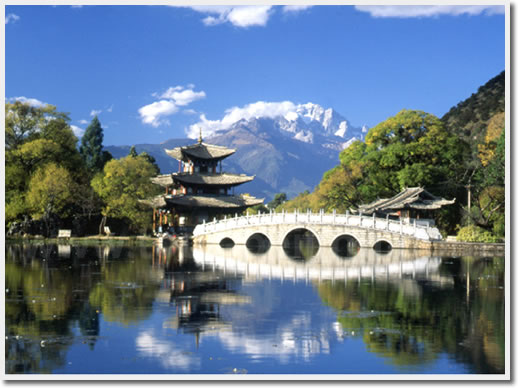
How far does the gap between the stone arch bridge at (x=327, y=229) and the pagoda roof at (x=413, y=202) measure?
4.37 feet

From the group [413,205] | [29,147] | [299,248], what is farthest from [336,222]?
[29,147]

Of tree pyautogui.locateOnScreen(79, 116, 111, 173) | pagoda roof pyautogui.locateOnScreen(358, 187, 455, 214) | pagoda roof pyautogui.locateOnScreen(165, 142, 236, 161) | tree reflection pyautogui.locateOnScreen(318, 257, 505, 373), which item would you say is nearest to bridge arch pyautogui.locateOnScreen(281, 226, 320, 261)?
pagoda roof pyautogui.locateOnScreen(358, 187, 455, 214)

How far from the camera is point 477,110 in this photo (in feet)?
241

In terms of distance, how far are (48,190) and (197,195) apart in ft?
38.2

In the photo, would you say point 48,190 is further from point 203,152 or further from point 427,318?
point 427,318

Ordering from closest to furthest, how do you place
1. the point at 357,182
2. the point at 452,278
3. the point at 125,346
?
the point at 125,346 → the point at 452,278 → the point at 357,182

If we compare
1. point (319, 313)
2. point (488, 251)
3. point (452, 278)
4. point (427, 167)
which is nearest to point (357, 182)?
point (427, 167)

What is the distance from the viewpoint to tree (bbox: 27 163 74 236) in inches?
1750

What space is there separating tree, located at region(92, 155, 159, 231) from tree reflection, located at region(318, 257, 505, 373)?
29630 mm

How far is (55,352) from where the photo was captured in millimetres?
10867

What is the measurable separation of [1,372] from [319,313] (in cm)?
775

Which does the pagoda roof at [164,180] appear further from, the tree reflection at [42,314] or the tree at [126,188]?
the tree reflection at [42,314]

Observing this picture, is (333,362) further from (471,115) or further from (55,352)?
(471,115)

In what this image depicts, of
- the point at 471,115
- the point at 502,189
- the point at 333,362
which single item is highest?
the point at 471,115
